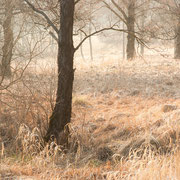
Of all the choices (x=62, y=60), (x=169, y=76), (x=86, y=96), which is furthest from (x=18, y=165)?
(x=169, y=76)

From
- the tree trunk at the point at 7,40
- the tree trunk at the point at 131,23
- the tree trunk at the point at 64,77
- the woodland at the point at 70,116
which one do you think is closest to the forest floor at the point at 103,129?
the woodland at the point at 70,116

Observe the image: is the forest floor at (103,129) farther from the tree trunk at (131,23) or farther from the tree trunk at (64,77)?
the tree trunk at (131,23)

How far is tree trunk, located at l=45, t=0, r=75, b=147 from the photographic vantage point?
17.6ft

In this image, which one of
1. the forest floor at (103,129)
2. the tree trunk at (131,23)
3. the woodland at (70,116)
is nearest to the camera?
the forest floor at (103,129)

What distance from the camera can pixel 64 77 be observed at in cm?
559

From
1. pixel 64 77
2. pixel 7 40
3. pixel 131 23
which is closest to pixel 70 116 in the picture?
pixel 64 77

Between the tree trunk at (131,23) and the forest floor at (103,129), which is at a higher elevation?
the tree trunk at (131,23)

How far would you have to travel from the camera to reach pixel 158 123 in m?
5.95

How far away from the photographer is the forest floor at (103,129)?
4.00 meters

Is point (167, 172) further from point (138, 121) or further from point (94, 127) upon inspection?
point (94, 127)

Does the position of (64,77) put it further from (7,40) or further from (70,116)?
(7,40)

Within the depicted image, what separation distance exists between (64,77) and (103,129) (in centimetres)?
170

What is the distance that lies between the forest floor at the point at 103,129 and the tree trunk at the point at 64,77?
231mm

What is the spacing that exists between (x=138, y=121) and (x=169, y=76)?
432 cm
